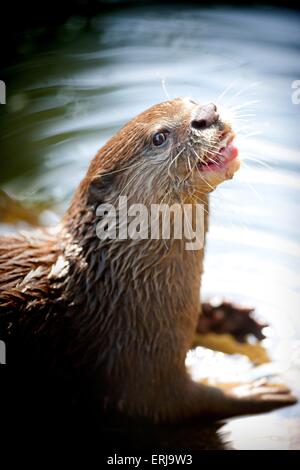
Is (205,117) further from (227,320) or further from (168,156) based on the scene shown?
(227,320)

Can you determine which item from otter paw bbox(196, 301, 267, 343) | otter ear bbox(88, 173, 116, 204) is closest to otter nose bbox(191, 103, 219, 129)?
otter ear bbox(88, 173, 116, 204)

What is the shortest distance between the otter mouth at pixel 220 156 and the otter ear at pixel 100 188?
409 millimetres

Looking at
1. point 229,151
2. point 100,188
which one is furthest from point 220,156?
point 100,188

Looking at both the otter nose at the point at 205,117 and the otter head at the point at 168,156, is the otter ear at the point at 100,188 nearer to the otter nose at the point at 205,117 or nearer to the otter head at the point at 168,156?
the otter head at the point at 168,156

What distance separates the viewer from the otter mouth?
9.50 feet

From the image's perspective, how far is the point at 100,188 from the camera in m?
3.15

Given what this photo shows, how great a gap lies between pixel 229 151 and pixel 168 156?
243 millimetres

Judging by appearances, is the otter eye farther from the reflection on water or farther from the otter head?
the reflection on water

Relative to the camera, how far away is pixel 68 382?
10.6ft

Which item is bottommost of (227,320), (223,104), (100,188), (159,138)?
(227,320)

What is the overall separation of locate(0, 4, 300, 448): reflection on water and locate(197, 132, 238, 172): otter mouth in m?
0.44

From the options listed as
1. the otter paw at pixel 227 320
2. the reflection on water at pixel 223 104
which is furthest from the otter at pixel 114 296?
the otter paw at pixel 227 320

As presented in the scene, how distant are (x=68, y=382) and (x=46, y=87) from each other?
123 inches

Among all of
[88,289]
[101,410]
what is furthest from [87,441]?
[88,289]
